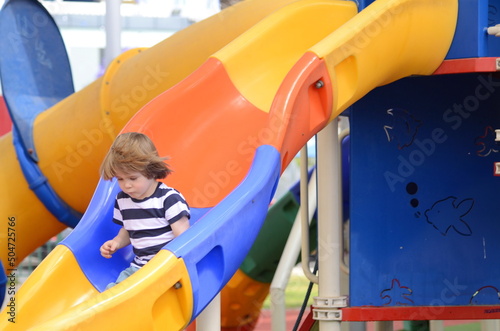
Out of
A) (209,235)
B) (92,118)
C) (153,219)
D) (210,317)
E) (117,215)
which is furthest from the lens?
(92,118)

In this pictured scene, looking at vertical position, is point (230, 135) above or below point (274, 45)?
below

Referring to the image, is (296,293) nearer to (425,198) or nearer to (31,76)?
(31,76)

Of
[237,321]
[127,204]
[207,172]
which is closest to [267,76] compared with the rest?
[207,172]

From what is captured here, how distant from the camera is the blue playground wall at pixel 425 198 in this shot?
3855mm

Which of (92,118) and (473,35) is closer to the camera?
(473,35)

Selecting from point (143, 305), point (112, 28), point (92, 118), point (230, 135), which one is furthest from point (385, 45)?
point (112, 28)

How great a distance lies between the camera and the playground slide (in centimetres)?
269

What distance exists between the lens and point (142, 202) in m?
3.03

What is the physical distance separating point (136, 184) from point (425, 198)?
1.55 m

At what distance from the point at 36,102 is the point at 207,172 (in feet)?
5.93

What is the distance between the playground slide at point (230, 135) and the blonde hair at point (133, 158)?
10.8 inches

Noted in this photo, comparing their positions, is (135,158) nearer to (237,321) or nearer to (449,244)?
(449,244)

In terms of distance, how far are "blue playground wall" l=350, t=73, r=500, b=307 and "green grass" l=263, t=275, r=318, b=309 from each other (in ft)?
15.1

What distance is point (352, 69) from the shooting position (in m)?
3.38
